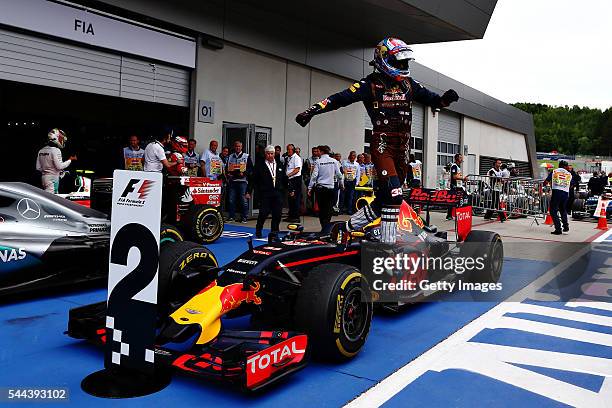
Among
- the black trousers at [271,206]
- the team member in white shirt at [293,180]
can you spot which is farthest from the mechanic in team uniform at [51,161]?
the team member in white shirt at [293,180]

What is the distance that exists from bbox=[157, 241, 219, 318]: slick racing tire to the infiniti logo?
1.60 m

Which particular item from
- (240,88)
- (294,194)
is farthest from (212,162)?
(240,88)

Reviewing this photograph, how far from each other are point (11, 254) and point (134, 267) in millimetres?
2321

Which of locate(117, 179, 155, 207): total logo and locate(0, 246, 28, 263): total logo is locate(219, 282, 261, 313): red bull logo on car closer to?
locate(117, 179, 155, 207): total logo

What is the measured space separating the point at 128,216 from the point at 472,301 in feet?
12.5

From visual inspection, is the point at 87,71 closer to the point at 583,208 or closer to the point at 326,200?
the point at 326,200

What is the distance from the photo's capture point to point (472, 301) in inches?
216

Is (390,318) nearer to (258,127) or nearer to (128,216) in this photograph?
(128,216)

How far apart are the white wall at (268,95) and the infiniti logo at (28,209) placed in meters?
7.14

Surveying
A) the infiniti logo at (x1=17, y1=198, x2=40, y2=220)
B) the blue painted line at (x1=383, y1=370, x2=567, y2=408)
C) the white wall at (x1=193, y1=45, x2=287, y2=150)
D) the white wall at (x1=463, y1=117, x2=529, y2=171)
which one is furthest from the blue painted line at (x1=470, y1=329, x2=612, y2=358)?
the white wall at (x1=463, y1=117, x2=529, y2=171)

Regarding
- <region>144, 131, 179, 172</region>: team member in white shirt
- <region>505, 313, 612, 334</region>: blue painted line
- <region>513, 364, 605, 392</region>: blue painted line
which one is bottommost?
<region>513, 364, 605, 392</region>: blue painted line

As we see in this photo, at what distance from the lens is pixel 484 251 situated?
5.80 m

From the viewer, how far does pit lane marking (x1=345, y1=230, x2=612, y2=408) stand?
10.3 feet

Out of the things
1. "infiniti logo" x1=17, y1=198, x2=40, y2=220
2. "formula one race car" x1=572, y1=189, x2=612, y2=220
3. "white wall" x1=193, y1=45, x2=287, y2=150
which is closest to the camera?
"infiniti logo" x1=17, y1=198, x2=40, y2=220
